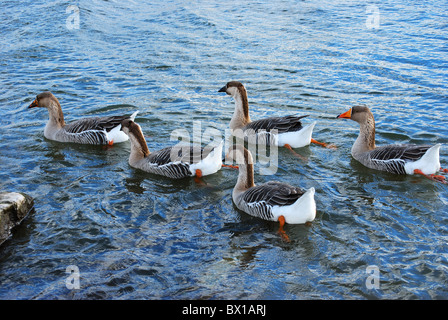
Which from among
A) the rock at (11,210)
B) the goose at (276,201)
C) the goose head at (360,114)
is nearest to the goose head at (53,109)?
the rock at (11,210)

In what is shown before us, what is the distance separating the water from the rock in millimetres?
157

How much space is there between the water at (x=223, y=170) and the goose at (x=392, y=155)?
8.0 inches

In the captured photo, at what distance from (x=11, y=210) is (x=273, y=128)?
5613 millimetres

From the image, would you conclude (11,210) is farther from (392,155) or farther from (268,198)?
(392,155)

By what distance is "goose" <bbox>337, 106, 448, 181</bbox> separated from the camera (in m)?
8.70

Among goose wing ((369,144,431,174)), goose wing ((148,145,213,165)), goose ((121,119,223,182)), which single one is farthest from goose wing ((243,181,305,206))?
goose wing ((369,144,431,174))

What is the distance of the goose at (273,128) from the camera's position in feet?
33.9

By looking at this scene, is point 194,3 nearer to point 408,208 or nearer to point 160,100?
point 160,100

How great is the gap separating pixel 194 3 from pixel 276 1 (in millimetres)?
4023

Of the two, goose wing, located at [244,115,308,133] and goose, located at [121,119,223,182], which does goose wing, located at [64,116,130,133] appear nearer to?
goose, located at [121,119,223,182]

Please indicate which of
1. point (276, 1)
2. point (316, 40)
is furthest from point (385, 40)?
point (276, 1)

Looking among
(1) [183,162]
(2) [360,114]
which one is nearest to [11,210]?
(1) [183,162]

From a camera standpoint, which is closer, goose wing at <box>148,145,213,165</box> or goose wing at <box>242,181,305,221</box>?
goose wing at <box>242,181,305,221</box>

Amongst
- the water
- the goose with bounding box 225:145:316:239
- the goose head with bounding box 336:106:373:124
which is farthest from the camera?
the goose head with bounding box 336:106:373:124
